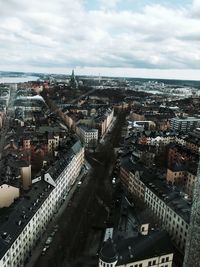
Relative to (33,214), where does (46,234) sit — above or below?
below

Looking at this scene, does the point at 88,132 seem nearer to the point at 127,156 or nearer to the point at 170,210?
the point at 127,156

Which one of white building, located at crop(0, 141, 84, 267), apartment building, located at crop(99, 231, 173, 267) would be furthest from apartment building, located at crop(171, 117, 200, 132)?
apartment building, located at crop(99, 231, 173, 267)

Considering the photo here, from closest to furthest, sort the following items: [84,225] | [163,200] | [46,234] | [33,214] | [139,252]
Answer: [139,252], [33,214], [46,234], [163,200], [84,225]

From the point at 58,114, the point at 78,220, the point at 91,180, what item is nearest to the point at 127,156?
the point at 91,180

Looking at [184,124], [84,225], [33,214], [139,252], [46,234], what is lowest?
[46,234]

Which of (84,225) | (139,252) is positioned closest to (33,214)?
(84,225)

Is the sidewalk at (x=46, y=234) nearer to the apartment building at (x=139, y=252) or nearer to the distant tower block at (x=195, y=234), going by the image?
the apartment building at (x=139, y=252)

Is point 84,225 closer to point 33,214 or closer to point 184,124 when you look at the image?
point 33,214
